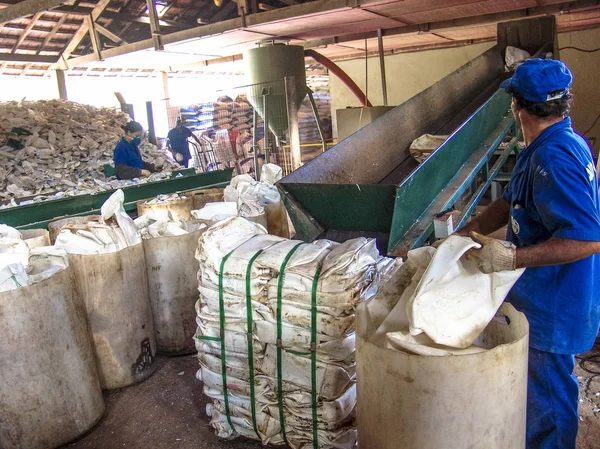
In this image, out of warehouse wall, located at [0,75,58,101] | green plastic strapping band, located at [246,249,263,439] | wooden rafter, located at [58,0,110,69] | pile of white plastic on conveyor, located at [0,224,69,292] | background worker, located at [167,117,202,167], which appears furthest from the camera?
warehouse wall, located at [0,75,58,101]

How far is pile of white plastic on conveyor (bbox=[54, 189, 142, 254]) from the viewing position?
123 inches

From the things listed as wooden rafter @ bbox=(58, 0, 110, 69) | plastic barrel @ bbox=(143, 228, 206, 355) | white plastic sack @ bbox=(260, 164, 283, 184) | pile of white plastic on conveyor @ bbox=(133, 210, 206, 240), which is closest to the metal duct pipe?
wooden rafter @ bbox=(58, 0, 110, 69)

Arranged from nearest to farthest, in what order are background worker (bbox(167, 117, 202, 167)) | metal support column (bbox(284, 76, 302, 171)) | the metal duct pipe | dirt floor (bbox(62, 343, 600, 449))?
dirt floor (bbox(62, 343, 600, 449)) < metal support column (bbox(284, 76, 302, 171)) < the metal duct pipe < background worker (bbox(167, 117, 202, 167))

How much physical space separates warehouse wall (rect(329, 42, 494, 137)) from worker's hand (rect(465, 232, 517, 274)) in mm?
10712

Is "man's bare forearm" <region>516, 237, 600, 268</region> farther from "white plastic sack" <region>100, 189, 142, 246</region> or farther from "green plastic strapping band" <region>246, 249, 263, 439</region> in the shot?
"white plastic sack" <region>100, 189, 142, 246</region>

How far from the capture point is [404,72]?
1219 centimetres

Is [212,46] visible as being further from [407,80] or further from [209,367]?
[209,367]

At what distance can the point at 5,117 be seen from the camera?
8680 millimetres

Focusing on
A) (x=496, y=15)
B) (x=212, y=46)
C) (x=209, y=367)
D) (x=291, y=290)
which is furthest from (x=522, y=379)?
(x=212, y=46)

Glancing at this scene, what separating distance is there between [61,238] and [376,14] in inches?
211

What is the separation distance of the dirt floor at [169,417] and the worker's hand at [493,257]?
1554 millimetres

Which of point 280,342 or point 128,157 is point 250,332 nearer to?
point 280,342

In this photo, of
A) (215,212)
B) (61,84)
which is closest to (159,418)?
(215,212)

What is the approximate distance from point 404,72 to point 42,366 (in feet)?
37.0
